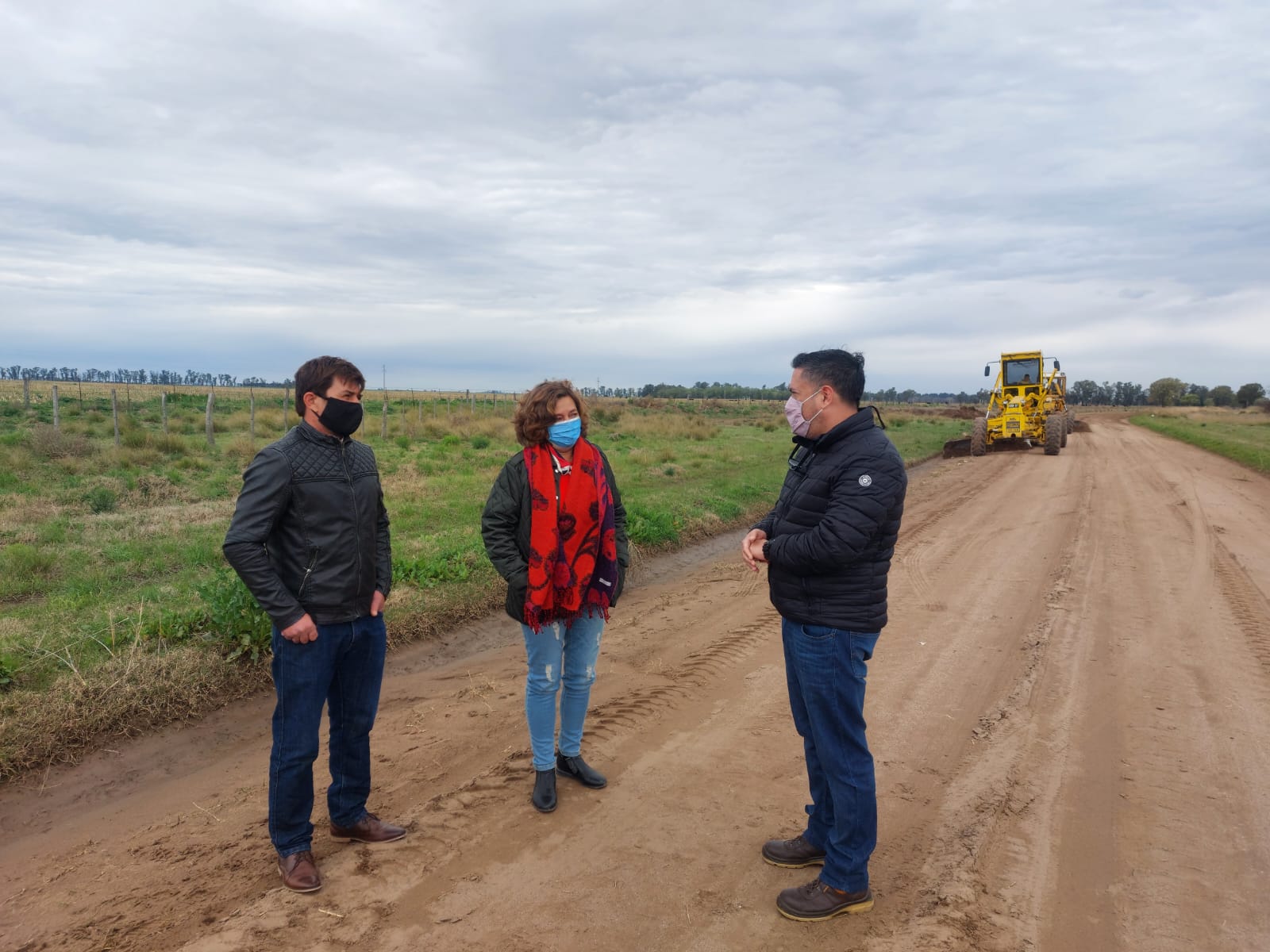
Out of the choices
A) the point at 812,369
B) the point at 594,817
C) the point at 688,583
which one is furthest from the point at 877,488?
the point at 688,583

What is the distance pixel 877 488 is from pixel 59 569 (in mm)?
8014

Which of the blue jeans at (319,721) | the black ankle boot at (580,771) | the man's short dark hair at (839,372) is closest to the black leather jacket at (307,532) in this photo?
the blue jeans at (319,721)

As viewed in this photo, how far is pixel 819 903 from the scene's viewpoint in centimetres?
294

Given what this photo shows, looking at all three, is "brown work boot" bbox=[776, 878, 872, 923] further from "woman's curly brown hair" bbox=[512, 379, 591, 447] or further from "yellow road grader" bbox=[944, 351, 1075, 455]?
"yellow road grader" bbox=[944, 351, 1075, 455]

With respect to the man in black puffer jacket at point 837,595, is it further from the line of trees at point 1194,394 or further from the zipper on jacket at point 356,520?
the line of trees at point 1194,394

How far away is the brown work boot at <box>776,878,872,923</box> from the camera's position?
9.59ft

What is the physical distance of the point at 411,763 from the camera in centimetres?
422

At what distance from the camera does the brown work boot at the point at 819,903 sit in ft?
9.59

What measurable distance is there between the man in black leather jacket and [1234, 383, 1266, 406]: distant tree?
121540mm

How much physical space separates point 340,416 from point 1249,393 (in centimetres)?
12444

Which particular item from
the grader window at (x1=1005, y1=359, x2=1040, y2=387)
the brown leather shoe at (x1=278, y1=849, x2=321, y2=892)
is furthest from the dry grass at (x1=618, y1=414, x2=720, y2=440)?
the brown leather shoe at (x1=278, y1=849, x2=321, y2=892)

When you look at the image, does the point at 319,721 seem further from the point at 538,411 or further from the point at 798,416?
the point at 798,416

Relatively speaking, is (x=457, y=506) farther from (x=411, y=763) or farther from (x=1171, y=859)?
(x=1171, y=859)

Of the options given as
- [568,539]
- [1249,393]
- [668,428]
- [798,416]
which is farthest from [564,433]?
[1249,393]
